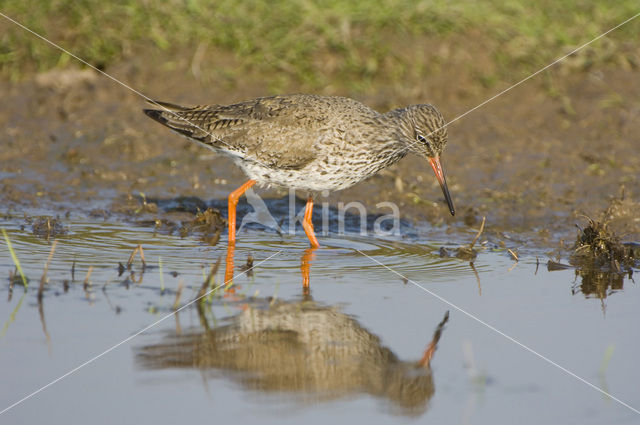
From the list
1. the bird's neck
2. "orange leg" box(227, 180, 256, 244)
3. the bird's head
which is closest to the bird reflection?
"orange leg" box(227, 180, 256, 244)

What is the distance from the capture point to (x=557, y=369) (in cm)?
484

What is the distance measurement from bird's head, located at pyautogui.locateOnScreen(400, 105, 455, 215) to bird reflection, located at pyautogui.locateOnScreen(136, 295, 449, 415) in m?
2.47

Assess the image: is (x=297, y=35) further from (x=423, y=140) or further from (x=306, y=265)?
(x=306, y=265)

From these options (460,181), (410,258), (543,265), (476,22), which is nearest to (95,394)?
(410,258)

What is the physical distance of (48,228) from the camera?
7.68 meters

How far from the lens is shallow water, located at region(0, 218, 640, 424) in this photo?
434 centimetres

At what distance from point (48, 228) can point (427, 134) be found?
11.8 ft

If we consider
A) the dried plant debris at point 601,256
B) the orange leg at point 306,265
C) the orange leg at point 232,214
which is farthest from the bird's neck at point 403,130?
the dried plant debris at point 601,256

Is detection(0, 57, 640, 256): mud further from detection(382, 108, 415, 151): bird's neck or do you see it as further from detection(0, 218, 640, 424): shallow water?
detection(0, 218, 640, 424): shallow water

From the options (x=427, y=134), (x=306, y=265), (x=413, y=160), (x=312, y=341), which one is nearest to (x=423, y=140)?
(x=427, y=134)

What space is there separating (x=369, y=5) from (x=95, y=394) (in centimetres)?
786

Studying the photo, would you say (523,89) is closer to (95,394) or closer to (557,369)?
(557,369)

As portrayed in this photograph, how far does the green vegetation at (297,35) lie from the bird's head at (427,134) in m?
2.86

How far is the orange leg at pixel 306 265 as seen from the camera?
20.8ft
